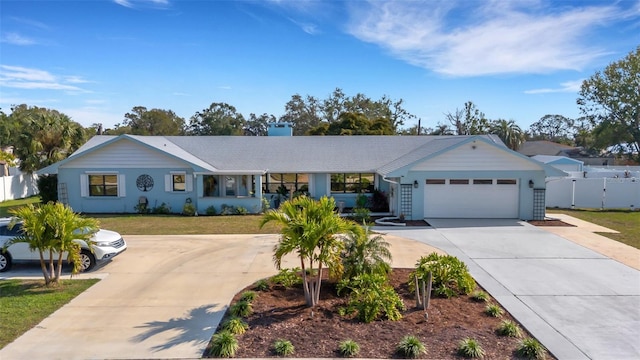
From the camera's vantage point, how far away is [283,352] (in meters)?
6.39

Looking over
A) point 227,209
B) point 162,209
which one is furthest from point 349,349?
point 162,209

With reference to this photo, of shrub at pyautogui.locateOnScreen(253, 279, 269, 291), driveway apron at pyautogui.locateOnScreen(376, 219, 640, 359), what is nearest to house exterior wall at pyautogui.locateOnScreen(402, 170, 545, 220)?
driveway apron at pyautogui.locateOnScreen(376, 219, 640, 359)

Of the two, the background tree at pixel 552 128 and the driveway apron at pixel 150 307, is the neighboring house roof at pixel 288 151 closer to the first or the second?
the driveway apron at pixel 150 307

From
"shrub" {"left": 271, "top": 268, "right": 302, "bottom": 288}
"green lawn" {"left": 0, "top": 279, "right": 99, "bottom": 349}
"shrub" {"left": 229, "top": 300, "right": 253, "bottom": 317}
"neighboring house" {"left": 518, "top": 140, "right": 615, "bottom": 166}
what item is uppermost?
"neighboring house" {"left": 518, "top": 140, "right": 615, "bottom": 166}

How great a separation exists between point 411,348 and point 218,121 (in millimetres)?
64195

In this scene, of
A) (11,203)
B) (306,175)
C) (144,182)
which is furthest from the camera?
(11,203)

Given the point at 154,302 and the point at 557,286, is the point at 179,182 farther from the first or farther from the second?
the point at 557,286

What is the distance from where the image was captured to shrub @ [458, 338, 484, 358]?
625cm

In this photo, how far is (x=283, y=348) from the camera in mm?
6441

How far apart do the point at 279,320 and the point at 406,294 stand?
2911 millimetres

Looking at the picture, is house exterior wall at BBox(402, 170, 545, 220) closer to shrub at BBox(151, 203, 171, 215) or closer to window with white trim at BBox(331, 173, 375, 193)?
window with white trim at BBox(331, 173, 375, 193)

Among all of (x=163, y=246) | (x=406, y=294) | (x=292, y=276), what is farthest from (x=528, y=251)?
(x=163, y=246)

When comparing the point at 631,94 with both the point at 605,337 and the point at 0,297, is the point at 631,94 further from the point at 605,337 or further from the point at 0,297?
the point at 0,297

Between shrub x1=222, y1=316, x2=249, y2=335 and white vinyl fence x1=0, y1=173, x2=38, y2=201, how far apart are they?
27.9 metres
